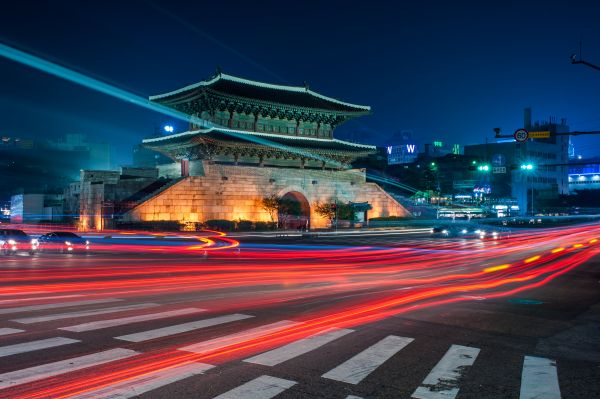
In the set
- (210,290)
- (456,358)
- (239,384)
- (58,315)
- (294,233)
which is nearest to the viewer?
(239,384)

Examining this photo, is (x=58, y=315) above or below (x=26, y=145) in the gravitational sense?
below

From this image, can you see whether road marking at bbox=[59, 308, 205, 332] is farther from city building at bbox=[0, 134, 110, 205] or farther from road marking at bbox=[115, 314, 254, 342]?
city building at bbox=[0, 134, 110, 205]

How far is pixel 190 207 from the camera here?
44375mm

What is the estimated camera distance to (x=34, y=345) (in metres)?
6.98

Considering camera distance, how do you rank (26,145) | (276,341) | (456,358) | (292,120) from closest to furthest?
1. (456,358)
2. (276,341)
3. (292,120)
4. (26,145)

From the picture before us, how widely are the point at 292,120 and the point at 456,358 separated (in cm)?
4939

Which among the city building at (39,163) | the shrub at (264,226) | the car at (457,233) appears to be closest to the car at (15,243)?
the shrub at (264,226)

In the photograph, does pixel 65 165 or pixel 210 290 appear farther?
pixel 65 165

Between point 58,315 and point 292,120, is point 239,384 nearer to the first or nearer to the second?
point 58,315

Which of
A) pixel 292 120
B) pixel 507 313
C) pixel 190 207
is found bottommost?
pixel 507 313

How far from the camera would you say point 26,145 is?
115188mm

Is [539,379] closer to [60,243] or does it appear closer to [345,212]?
[60,243]

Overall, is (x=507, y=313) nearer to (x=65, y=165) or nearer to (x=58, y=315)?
(x=58, y=315)

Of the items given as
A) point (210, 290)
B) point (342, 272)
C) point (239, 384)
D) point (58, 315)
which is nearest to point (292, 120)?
point (342, 272)
